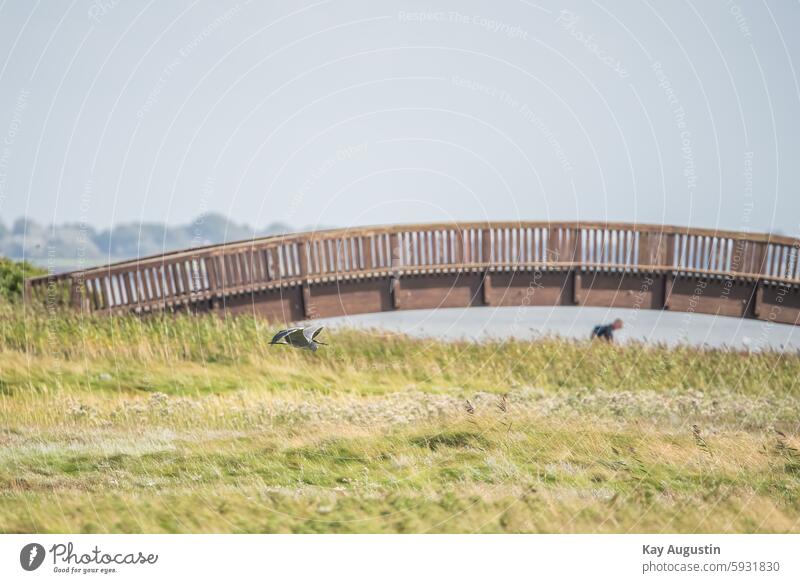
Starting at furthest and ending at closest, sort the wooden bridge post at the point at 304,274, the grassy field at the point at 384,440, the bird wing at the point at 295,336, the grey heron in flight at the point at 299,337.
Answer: the wooden bridge post at the point at 304,274
the bird wing at the point at 295,336
the grey heron in flight at the point at 299,337
the grassy field at the point at 384,440

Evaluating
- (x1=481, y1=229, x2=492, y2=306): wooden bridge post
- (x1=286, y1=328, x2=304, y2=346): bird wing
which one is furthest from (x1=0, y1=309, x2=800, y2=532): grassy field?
(x1=481, y1=229, x2=492, y2=306): wooden bridge post

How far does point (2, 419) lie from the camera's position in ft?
43.4

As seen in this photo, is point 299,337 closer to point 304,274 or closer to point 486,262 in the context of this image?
point 304,274

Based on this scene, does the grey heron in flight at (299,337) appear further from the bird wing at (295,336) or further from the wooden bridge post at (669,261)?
the wooden bridge post at (669,261)

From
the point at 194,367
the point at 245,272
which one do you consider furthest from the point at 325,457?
the point at 245,272

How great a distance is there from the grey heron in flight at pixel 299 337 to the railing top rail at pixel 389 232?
5.84 m

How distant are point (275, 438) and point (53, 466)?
3.09 metres

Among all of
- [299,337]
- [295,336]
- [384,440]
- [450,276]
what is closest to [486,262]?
[450,276]

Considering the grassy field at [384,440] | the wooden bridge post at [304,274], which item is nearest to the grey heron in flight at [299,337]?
the grassy field at [384,440]

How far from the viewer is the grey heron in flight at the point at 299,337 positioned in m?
14.5

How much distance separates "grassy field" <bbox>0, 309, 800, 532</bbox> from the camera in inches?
393

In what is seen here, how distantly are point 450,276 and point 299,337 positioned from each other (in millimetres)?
8638

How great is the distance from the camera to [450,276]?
23469 millimetres
